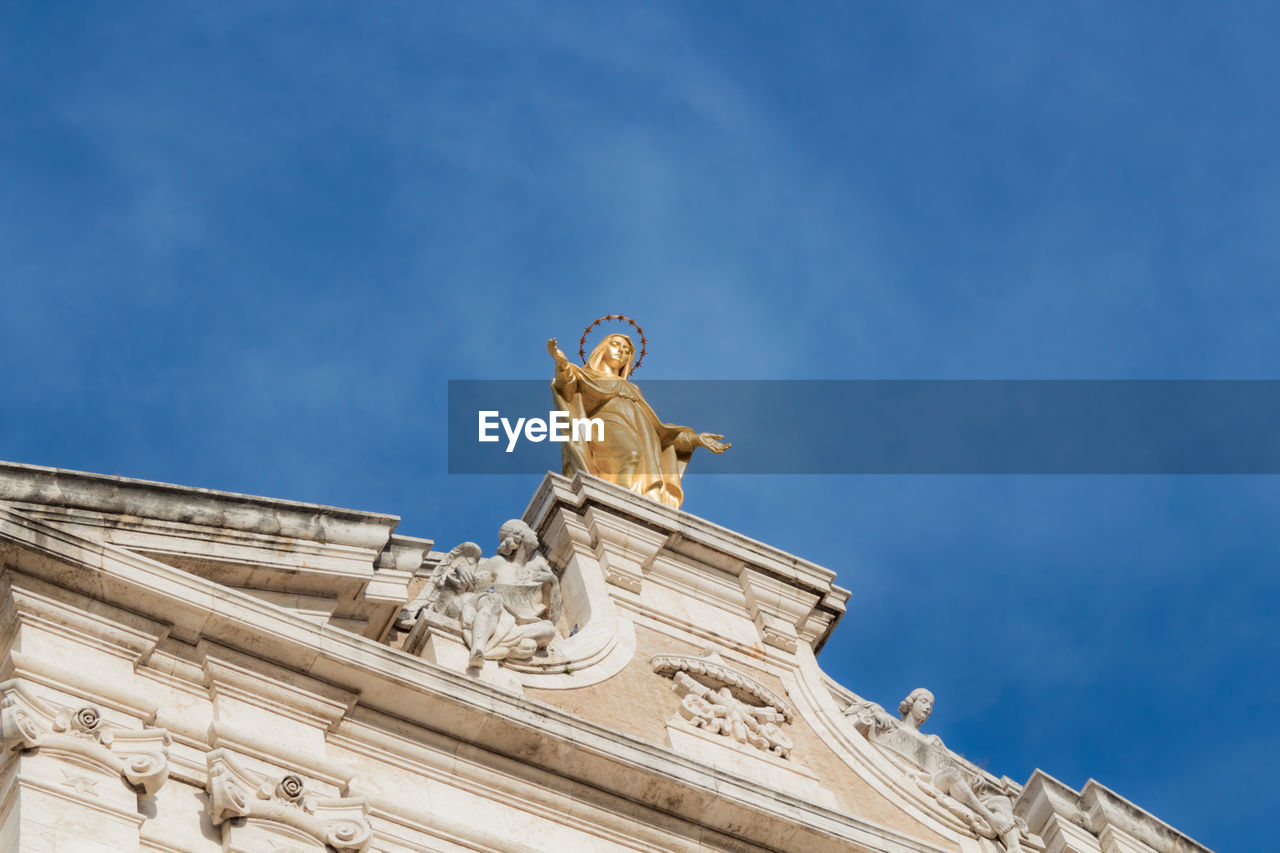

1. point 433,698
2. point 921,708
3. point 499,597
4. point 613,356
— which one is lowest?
point 433,698

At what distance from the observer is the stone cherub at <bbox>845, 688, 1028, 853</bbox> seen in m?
17.6

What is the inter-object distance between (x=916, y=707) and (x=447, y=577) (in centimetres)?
498

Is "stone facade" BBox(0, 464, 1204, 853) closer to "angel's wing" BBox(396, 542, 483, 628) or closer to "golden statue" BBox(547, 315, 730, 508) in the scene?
"angel's wing" BBox(396, 542, 483, 628)

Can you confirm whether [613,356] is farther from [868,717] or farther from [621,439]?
[868,717]

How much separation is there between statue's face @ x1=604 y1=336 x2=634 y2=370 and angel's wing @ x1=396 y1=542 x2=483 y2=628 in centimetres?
473

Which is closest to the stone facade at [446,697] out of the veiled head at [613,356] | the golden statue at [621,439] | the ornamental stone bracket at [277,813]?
the ornamental stone bracket at [277,813]

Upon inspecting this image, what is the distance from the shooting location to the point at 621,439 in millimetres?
19859

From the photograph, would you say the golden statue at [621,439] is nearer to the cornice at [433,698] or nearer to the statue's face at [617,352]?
the statue's face at [617,352]

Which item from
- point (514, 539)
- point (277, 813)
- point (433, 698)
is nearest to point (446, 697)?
point (433, 698)

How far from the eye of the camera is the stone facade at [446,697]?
12.9m

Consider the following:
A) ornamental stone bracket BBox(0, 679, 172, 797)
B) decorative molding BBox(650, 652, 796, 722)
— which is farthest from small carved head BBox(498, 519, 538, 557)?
ornamental stone bracket BBox(0, 679, 172, 797)

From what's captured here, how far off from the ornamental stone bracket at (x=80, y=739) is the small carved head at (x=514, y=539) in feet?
14.8

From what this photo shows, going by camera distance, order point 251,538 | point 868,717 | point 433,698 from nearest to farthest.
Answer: point 433,698 < point 251,538 < point 868,717

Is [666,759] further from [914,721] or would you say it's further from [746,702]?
[914,721]
